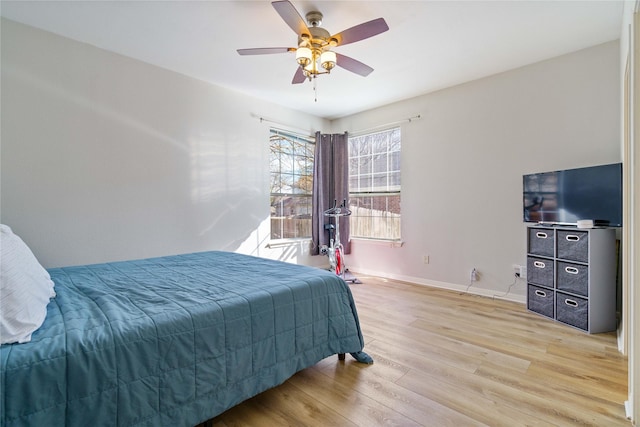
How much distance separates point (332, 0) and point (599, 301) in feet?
10.5

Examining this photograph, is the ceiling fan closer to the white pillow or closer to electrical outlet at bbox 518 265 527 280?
the white pillow

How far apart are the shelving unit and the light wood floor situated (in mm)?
142

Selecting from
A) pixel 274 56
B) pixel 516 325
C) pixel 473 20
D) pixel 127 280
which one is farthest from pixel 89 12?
pixel 516 325

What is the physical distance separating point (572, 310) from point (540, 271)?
0.41 m

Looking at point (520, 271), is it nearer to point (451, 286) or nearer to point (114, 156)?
point (451, 286)

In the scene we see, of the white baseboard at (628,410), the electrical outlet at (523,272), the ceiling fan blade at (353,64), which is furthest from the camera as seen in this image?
the electrical outlet at (523,272)

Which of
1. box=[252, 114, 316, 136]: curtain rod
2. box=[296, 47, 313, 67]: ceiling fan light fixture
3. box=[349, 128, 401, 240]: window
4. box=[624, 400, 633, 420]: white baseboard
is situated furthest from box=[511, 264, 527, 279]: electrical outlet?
box=[252, 114, 316, 136]: curtain rod

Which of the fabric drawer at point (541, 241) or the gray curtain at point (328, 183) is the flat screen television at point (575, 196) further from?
the gray curtain at point (328, 183)

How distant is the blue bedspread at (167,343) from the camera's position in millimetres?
958

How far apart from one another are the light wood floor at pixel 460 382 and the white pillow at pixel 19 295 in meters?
0.95

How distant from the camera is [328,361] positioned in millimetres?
2057

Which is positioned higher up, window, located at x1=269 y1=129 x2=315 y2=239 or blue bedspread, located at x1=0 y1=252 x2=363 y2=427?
window, located at x1=269 y1=129 x2=315 y2=239

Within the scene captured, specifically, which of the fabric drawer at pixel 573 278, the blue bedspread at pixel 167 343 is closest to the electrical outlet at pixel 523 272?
the fabric drawer at pixel 573 278

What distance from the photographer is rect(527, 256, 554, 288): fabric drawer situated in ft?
9.08
